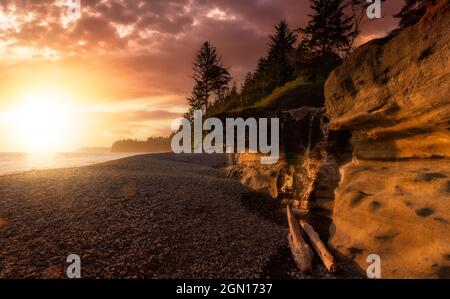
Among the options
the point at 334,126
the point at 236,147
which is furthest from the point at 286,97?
the point at 334,126

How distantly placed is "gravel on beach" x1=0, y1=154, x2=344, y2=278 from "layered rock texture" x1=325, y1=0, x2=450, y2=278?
250 centimetres

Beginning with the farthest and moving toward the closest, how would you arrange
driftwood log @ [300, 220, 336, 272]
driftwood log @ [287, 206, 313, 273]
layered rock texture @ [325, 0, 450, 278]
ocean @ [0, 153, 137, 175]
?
1. ocean @ [0, 153, 137, 175]
2. driftwood log @ [287, 206, 313, 273]
3. driftwood log @ [300, 220, 336, 272]
4. layered rock texture @ [325, 0, 450, 278]

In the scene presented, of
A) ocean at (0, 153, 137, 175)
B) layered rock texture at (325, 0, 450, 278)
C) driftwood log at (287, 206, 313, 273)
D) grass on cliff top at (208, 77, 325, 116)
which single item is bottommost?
driftwood log at (287, 206, 313, 273)

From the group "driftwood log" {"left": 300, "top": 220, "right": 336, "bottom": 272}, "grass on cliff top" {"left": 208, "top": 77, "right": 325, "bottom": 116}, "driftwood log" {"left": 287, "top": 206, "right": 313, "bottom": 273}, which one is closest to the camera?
"driftwood log" {"left": 300, "top": 220, "right": 336, "bottom": 272}

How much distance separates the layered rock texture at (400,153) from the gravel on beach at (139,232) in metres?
2.50

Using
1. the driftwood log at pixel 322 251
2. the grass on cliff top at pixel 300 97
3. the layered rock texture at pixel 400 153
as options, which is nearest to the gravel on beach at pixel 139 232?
the driftwood log at pixel 322 251

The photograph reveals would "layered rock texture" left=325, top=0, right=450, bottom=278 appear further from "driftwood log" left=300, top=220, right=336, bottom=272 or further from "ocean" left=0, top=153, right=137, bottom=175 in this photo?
"ocean" left=0, top=153, right=137, bottom=175

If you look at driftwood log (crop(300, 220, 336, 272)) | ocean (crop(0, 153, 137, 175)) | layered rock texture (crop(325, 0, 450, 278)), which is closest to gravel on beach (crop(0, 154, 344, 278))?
driftwood log (crop(300, 220, 336, 272))

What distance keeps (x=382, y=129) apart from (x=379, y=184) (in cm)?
238

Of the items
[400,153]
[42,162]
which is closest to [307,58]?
[400,153]

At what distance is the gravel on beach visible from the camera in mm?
8680

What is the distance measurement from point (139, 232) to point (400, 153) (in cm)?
1150

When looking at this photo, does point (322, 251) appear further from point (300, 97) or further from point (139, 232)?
point (300, 97)
